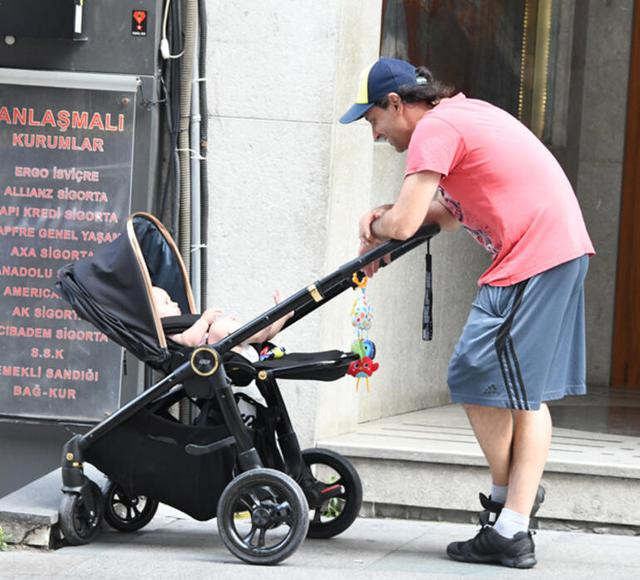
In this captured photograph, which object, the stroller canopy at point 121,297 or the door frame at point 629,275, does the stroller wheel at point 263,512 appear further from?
the door frame at point 629,275

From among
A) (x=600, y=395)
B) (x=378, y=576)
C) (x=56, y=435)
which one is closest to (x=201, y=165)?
(x=56, y=435)

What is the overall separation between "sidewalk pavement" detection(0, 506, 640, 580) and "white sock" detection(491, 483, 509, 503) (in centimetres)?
23

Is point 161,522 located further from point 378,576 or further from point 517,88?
point 517,88

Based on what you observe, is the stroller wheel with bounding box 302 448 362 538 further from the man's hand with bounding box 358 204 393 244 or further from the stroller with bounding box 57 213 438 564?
the man's hand with bounding box 358 204 393 244

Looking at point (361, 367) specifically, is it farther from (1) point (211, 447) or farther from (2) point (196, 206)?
(2) point (196, 206)

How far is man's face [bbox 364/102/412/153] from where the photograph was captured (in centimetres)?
509

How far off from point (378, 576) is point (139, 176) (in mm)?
2320

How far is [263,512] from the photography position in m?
5.06

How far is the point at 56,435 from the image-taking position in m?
6.63

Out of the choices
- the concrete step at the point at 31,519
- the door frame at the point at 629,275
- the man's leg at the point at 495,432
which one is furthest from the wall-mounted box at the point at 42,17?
the door frame at the point at 629,275

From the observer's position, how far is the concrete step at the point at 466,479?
6031 mm

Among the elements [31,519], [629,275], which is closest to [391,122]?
[31,519]

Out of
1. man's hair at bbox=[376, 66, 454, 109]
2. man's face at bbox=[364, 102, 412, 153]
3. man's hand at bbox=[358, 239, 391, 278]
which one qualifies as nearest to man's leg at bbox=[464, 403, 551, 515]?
man's hand at bbox=[358, 239, 391, 278]

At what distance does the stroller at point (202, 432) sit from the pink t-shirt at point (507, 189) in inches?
10.5
